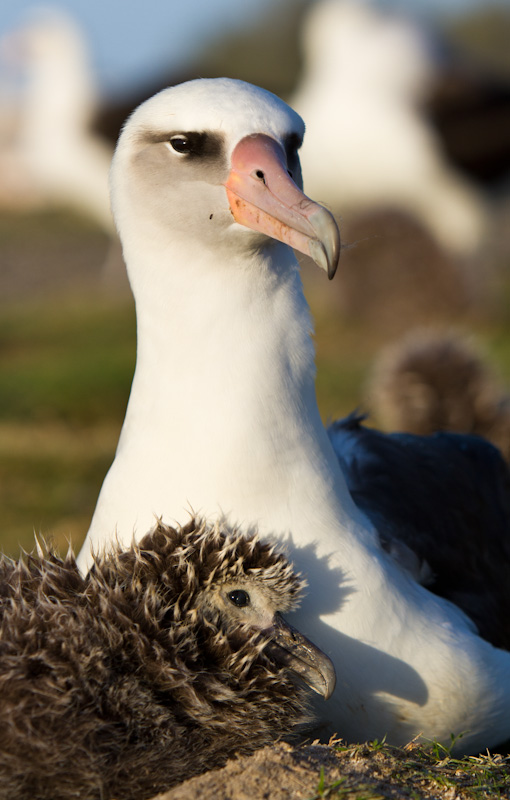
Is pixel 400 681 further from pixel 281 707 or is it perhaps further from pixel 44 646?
pixel 44 646

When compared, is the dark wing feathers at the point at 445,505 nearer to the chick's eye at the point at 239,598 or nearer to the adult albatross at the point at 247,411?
the adult albatross at the point at 247,411

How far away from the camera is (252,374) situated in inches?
117

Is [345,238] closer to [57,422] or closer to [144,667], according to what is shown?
[57,422]

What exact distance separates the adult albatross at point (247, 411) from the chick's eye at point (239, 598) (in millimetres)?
220

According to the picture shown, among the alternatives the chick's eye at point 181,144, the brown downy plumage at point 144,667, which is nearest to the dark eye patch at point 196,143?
the chick's eye at point 181,144

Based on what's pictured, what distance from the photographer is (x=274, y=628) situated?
275cm

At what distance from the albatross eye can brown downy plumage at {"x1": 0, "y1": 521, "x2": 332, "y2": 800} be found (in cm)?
106

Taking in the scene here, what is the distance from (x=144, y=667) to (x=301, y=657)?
0.40 meters

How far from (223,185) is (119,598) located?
1.13 meters

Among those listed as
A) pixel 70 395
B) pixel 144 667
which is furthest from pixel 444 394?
pixel 70 395

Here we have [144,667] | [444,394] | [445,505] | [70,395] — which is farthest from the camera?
[70,395]

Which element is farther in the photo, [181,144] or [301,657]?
[181,144]

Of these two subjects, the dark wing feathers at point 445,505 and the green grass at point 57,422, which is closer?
the dark wing feathers at point 445,505

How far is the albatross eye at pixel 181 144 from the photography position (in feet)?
9.91
